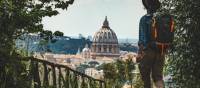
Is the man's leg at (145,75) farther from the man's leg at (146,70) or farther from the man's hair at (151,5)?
the man's hair at (151,5)

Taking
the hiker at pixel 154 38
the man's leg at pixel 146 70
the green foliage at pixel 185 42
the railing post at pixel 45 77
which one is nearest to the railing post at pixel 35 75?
the railing post at pixel 45 77

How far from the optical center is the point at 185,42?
56.5 feet

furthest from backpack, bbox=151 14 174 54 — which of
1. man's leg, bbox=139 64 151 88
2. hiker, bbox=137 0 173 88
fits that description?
man's leg, bbox=139 64 151 88

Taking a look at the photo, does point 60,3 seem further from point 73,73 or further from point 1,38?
point 1,38

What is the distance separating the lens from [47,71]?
833 centimetres

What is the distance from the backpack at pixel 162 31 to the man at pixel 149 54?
0.19ft

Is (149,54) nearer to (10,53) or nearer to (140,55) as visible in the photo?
(140,55)

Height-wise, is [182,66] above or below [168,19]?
below

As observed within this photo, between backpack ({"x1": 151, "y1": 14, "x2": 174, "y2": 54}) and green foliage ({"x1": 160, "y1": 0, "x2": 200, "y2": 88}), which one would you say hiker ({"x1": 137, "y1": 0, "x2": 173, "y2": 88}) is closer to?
backpack ({"x1": 151, "y1": 14, "x2": 174, "y2": 54})

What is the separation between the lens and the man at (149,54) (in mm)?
8461

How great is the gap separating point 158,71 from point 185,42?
860cm

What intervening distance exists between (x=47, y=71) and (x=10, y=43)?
1.44 metres

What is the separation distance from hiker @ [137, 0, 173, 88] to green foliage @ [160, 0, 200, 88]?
5965 millimetres

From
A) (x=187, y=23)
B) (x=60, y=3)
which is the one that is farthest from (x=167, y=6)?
(x=60, y=3)
